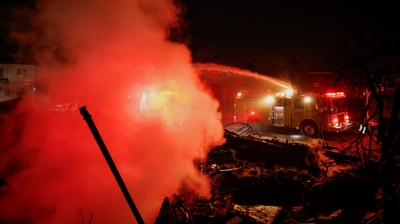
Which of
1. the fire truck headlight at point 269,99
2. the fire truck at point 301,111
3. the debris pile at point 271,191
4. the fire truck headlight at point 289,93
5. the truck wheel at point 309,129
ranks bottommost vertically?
the debris pile at point 271,191

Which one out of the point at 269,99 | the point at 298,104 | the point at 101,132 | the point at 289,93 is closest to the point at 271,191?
the point at 101,132

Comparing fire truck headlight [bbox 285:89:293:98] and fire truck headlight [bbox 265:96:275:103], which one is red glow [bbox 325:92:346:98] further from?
fire truck headlight [bbox 265:96:275:103]

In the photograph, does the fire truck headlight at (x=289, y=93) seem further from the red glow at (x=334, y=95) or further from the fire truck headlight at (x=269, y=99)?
the red glow at (x=334, y=95)

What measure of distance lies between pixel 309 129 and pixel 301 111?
1.03 metres

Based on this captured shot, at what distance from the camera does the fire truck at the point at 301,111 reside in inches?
509

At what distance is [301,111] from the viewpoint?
541 inches

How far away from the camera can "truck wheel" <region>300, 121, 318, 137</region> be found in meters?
13.3

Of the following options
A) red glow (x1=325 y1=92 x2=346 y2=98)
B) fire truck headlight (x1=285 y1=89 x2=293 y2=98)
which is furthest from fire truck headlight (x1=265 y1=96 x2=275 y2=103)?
red glow (x1=325 y1=92 x2=346 y2=98)

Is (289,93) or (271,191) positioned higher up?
(289,93)

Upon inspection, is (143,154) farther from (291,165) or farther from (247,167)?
(291,165)

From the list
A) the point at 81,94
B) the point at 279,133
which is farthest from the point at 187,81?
the point at 279,133

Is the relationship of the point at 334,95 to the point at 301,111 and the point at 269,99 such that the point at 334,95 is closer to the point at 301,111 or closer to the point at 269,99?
the point at 301,111

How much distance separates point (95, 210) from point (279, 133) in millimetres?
11261

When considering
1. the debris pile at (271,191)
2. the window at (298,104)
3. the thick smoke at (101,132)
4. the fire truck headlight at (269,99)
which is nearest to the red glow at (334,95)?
the window at (298,104)
